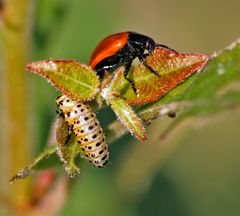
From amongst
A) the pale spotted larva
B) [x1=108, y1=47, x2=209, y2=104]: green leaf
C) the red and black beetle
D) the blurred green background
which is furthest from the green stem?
[x1=108, y1=47, x2=209, y2=104]: green leaf

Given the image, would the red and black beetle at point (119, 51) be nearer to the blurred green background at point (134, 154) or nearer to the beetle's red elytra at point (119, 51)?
the beetle's red elytra at point (119, 51)

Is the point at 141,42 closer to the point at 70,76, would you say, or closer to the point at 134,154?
the point at 70,76

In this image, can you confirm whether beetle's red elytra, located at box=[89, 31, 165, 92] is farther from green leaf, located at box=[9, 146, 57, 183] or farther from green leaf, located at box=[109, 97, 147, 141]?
green leaf, located at box=[9, 146, 57, 183]

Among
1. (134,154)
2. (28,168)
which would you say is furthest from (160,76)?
(134,154)

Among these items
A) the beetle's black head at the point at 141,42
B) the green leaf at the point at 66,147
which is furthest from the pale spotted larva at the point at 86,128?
the beetle's black head at the point at 141,42

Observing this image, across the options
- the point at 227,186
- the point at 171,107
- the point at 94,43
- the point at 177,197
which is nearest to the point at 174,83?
the point at 171,107

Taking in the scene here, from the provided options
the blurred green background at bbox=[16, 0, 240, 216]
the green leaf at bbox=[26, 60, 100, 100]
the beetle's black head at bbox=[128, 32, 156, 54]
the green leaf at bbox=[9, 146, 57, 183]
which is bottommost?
the blurred green background at bbox=[16, 0, 240, 216]

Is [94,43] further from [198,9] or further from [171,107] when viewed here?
[198,9]
